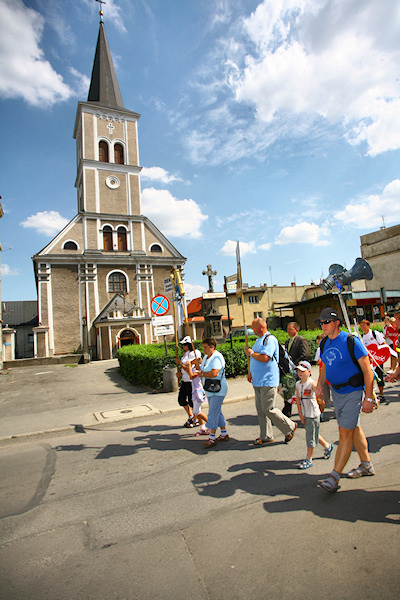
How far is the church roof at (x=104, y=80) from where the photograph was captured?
37.7 metres

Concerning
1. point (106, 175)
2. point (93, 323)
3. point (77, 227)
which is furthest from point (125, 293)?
point (106, 175)

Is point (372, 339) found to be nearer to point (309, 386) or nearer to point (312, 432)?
point (309, 386)

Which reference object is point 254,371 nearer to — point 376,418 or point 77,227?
point 376,418

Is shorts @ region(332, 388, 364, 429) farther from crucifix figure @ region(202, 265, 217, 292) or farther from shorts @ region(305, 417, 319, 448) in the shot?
crucifix figure @ region(202, 265, 217, 292)

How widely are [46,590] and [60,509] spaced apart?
52.5 inches

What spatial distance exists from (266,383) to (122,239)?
32495 millimetres

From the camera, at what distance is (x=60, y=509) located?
3750 mm

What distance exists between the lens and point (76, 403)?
10961mm

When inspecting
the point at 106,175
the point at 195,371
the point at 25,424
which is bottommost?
the point at 25,424

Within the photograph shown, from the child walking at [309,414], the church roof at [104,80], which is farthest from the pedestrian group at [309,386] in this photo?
the church roof at [104,80]

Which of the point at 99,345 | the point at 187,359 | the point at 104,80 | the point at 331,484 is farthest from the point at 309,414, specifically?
the point at 104,80

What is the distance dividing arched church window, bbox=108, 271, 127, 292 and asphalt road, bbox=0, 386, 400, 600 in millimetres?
29226

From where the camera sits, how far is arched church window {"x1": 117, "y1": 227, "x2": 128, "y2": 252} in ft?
116

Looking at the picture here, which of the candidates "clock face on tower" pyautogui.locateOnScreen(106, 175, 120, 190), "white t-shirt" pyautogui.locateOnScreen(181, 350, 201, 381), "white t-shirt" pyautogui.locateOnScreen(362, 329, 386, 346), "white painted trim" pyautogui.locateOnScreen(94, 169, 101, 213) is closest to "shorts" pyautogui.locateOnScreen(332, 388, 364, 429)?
"white t-shirt" pyautogui.locateOnScreen(181, 350, 201, 381)
